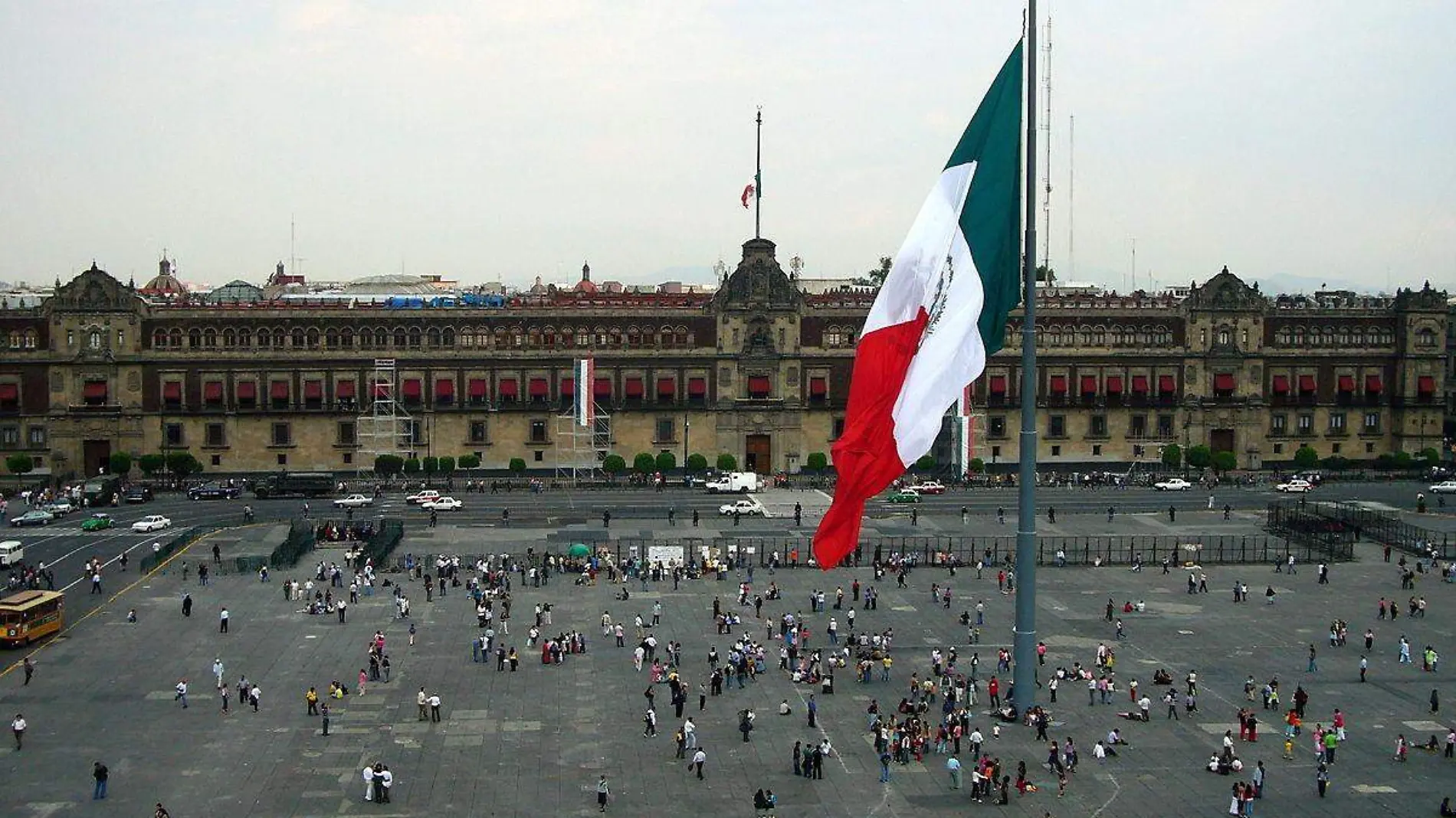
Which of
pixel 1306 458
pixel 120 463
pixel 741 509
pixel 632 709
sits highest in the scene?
pixel 1306 458

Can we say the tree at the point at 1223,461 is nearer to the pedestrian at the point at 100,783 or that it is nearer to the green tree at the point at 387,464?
the green tree at the point at 387,464

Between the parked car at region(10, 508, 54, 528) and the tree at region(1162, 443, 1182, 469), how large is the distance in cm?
7376

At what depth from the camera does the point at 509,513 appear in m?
92.6

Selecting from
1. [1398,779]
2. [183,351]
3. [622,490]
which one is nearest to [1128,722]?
[1398,779]

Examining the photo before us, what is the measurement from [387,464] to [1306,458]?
65.7 m

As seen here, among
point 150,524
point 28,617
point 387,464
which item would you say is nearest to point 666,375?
point 387,464

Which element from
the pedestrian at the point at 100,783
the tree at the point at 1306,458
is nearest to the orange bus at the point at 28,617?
the pedestrian at the point at 100,783

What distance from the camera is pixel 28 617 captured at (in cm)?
5812

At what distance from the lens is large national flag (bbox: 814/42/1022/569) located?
33844 millimetres

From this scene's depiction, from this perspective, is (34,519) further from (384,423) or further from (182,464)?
(384,423)

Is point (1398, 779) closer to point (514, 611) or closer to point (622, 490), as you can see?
point (514, 611)

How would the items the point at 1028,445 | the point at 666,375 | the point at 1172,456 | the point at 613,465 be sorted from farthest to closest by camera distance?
the point at 666,375, the point at 1172,456, the point at 613,465, the point at 1028,445

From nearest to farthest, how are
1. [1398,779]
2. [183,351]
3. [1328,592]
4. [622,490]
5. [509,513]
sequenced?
1. [1398,779]
2. [1328,592]
3. [509,513]
4. [622,490]
5. [183,351]

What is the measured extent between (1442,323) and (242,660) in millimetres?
98065
